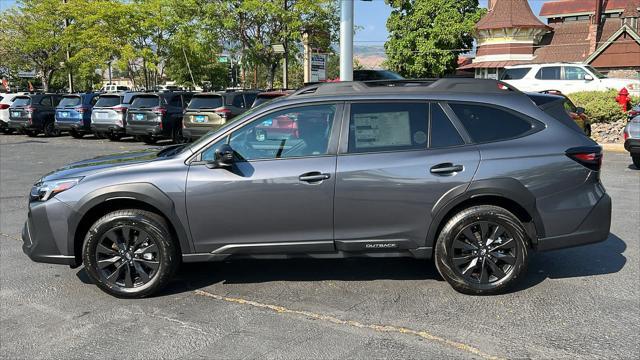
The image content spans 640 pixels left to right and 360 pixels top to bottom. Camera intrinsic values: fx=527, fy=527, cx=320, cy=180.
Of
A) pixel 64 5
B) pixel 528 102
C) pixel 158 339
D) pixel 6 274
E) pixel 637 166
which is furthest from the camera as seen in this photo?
pixel 64 5

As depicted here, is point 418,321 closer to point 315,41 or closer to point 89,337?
point 89,337

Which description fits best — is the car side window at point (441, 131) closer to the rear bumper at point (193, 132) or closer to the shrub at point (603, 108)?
the rear bumper at point (193, 132)

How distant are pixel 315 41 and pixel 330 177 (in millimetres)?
22049

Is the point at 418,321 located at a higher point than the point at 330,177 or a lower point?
lower

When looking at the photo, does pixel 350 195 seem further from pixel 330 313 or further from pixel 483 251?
pixel 483 251

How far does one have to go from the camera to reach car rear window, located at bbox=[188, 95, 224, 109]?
14.9m

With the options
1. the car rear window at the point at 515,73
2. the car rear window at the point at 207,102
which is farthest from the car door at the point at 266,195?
the car rear window at the point at 515,73

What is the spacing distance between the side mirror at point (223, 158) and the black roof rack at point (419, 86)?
2.85 feet

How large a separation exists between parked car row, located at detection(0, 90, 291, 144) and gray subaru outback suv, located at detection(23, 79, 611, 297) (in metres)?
8.53

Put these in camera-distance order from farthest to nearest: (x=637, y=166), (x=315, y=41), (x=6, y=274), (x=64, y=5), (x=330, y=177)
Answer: (x=64, y=5)
(x=315, y=41)
(x=637, y=166)
(x=6, y=274)
(x=330, y=177)

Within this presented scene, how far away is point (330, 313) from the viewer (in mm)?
4086

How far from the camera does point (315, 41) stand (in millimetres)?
25266

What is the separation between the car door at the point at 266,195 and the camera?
167 inches

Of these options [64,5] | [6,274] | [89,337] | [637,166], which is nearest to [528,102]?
[89,337]
